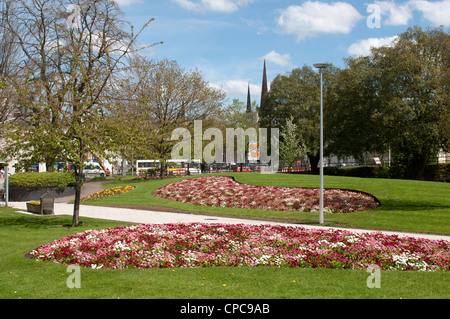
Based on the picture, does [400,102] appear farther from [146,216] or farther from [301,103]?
[146,216]

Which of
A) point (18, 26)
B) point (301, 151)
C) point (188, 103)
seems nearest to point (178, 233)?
point (18, 26)

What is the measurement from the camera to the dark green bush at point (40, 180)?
27.5 meters

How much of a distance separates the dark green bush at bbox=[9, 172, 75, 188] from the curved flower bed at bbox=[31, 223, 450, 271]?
62.4 feet

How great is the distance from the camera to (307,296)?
6238 millimetres

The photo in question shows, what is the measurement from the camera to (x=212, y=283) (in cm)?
693

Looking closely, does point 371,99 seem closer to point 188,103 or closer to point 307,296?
point 188,103

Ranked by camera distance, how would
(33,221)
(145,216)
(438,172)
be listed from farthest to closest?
(438,172), (145,216), (33,221)

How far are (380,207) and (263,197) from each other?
6.44 m

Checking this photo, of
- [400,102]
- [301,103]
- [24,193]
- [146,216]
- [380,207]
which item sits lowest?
[146,216]

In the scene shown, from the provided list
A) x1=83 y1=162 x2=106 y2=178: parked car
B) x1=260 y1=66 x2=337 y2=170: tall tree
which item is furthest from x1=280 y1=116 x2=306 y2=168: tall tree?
x1=83 y1=162 x2=106 y2=178: parked car

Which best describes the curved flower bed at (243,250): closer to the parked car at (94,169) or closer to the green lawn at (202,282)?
the green lawn at (202,282)

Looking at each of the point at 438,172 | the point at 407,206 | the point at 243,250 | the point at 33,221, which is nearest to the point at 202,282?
the point at 243,250

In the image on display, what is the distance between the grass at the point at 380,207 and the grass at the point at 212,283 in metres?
7.89

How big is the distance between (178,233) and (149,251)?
2179 millimetres
